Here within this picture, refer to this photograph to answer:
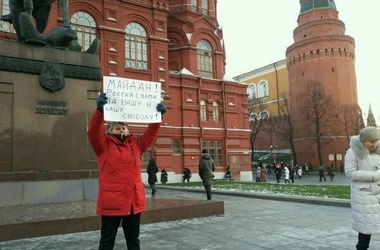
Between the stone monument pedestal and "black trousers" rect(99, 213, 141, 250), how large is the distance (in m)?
4.93

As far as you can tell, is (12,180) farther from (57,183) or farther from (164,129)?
(164,129)

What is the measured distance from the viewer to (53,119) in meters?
8.96

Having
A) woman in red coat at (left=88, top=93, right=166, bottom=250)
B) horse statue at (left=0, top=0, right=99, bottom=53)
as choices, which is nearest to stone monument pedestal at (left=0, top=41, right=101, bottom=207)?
horse statue at (left=0, top=0, right=99, bottom=53)

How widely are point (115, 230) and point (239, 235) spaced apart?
3.34 metres

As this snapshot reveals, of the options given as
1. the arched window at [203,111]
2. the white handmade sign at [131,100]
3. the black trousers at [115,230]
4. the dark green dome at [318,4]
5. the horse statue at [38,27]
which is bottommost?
the black trousers at [115,230]

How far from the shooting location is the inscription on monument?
349 inches

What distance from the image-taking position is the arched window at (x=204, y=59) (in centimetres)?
4053

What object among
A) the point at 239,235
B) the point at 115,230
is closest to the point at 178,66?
the point at 239,235

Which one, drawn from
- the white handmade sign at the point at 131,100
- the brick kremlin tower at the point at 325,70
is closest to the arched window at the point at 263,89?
the brick kremlin tower at the point at 325,70

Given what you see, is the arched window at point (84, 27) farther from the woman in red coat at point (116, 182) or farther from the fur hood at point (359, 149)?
the fur hood at point (359, 149)

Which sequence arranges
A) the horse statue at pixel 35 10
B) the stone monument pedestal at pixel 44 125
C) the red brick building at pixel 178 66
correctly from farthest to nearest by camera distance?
the red brick building at pixel 178 66, the horse statue at pixel 35 10, the stone monument pedestal at pixel 44 125

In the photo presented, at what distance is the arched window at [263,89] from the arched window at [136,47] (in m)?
52.0

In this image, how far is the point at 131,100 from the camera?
493 centimetres

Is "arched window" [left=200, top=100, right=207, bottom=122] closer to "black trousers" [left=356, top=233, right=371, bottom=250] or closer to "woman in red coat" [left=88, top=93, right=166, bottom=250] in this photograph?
"black trousers" [left=356, top=233, right=371, bottom=250]
